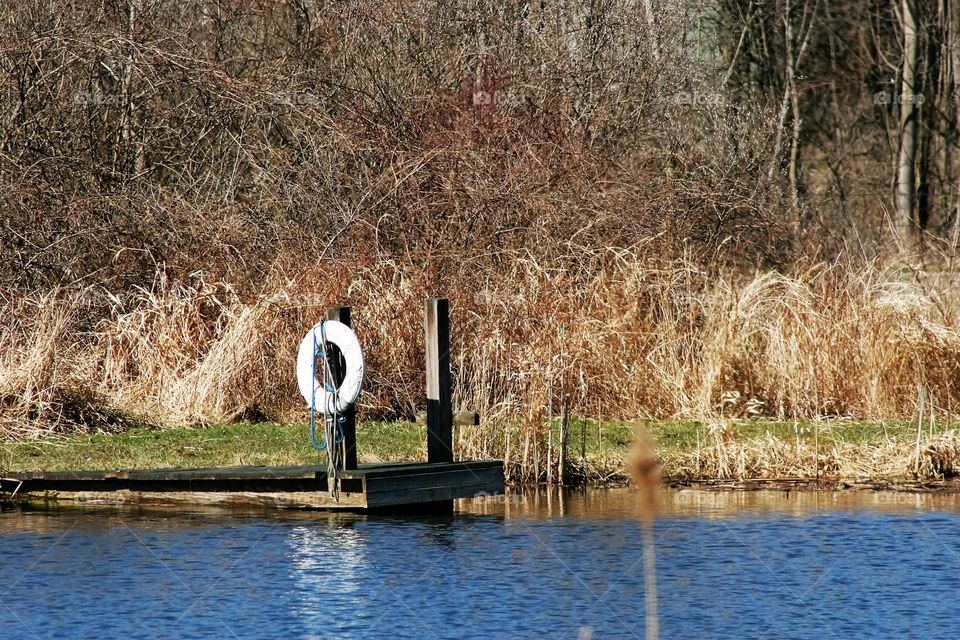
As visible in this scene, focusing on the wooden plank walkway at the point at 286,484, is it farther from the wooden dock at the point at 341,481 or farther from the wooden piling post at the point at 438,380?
the wooden piling post at the point at 438,380

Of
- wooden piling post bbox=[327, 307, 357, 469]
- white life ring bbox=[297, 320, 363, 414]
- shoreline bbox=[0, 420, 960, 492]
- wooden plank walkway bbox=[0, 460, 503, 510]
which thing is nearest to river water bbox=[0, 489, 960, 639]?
wooden plank walkway bbox=[0, 460, 503, 510]

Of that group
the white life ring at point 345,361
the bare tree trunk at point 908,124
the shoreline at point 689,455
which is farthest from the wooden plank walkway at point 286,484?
the bare tree trunk at point 908,124

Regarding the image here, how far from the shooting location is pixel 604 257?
18312 mm

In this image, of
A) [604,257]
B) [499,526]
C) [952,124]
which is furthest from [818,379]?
[952,124]

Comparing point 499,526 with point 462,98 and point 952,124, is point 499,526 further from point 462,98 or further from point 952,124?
point 952,124

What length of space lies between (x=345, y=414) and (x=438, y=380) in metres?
1.01

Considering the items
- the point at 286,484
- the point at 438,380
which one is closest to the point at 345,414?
the point at 286,484

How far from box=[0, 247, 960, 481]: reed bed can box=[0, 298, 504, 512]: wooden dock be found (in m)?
1.46

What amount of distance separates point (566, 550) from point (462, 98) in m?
11.1

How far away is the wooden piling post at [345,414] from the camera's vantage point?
42.1 feet

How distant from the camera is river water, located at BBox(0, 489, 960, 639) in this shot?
9367mm

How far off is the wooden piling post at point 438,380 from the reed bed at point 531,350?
130cm

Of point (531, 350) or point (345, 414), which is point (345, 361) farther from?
point (531, 350)

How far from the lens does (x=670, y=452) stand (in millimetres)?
14953
